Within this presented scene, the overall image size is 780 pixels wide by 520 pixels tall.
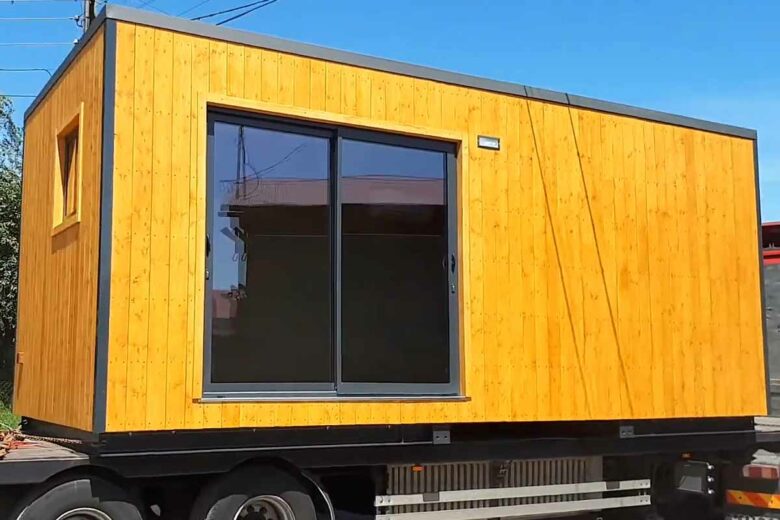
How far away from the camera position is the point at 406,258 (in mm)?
6758

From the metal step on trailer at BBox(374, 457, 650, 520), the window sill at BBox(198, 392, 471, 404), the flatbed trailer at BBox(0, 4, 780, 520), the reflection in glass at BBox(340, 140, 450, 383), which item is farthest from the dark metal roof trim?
the metal step on trailer at BBox(374, 457, 650, 520)

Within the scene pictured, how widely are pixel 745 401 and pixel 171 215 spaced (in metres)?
5.45

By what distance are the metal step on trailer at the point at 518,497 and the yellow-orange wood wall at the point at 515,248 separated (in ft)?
2.16

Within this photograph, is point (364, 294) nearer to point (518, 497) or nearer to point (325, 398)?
point (325, 398)

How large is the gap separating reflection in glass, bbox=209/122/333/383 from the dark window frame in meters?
0.04

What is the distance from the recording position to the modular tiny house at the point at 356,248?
18.4ft

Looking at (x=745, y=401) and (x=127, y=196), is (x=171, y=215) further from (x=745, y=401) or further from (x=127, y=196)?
(x=745, y=401)

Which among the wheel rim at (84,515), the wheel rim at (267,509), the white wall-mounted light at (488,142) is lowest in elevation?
the wheel rim at (267,509)

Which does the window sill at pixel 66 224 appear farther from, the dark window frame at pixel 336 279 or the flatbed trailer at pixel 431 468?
the flatbed trailer at pixel 431 468

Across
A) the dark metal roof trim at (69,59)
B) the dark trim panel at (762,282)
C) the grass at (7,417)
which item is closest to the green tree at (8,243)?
the grass at (7,417)

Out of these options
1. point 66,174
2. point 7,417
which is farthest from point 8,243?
point 66,174

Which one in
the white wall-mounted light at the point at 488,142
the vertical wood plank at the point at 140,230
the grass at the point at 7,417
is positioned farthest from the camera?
the grass at the point at 7,417

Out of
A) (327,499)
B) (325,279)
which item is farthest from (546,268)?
(327,499)

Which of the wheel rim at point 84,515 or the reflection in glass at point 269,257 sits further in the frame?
the reflection in glass at point 269,257
